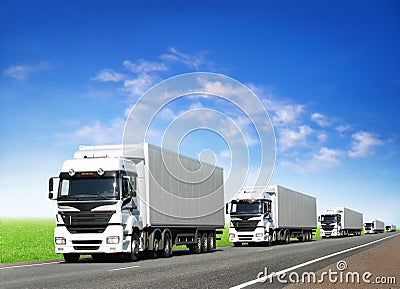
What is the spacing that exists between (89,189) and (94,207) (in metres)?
0.61

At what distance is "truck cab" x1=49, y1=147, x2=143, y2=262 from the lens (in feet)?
63.8

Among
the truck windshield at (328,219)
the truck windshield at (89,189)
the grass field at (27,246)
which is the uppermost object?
the truck windshield at (89,189)

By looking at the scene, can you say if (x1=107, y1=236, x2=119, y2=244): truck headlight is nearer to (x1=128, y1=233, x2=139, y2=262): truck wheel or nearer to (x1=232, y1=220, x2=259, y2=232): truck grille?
(x1=128, y1=233, x2=139, y2=262): truck wheel

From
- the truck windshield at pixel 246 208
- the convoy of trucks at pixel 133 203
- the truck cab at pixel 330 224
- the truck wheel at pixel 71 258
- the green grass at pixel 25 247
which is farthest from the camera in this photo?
the truck cab at pixel 330 224

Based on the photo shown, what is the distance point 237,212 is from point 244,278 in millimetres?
22654

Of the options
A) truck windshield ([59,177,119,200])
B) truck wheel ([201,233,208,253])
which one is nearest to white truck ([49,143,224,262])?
truck windshield ([59,177,119,200])

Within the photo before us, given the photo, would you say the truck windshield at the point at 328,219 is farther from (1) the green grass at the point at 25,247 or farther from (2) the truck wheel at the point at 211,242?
(2) the truck wheel at the point at 211,242

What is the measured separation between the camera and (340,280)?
502 inches

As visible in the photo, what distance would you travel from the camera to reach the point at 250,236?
35344mm

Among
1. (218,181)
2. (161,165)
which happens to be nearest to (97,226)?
(161,165)

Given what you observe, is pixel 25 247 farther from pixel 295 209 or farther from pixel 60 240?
pixel 295 209

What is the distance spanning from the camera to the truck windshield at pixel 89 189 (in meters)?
19.5

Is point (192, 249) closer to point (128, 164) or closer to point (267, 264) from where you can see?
point (128, 164)

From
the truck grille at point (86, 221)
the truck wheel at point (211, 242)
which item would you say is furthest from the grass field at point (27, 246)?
the truck wheel at point (211, 242)
